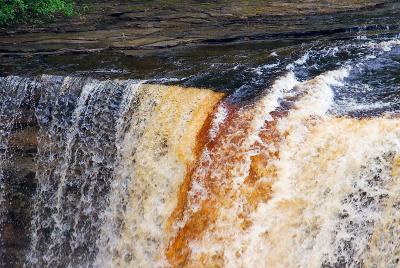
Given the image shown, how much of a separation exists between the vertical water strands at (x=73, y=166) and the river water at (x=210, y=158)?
0.05ft

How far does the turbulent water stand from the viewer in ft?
16.1

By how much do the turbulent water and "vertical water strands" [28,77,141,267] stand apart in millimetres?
16

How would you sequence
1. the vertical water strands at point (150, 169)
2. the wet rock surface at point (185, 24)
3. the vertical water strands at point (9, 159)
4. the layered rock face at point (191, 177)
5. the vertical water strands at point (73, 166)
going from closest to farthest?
the layered rock face at point (191, 177)
the vertical water strands at point (150, 169)
the vertical water strands at point (73, 166)
the vertical water strands at point (9, 159)
the wet rock surface at point (185, 24)

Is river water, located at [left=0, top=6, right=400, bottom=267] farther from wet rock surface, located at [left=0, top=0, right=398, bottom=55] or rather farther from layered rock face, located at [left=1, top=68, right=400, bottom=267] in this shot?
wet rock surface, located at [left=0, top=0, right=398, bottom=55]

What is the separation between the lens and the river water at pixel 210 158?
4.95 meters

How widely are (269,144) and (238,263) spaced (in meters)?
1.19

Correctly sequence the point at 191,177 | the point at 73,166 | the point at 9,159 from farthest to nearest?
the point at 9,159 → the point at 73,166 → the point at 191,177

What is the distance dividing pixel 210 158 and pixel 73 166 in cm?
206

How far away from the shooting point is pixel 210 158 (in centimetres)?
557

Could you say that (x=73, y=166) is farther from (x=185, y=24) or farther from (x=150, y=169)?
(x=185, y=24)

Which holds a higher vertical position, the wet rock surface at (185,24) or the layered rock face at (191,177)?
the wet rock surface at (185,24)

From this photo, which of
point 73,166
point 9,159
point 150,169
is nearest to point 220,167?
point 150,169

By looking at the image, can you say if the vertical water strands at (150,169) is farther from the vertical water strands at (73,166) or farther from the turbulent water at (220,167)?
the vertical water strands at (73,166)

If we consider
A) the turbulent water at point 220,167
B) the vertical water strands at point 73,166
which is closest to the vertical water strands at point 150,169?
the turbulent water at point 220,167
